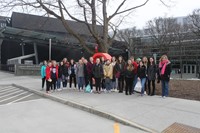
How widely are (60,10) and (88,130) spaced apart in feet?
43.4

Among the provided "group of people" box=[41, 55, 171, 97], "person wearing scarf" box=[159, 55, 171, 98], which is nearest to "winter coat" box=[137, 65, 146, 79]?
"group of people" box=[41, 55, 171, 97]

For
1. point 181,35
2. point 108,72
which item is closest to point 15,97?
point 108,72

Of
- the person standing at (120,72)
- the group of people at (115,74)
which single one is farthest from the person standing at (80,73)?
the person standing at (120,72)

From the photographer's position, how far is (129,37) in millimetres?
52344

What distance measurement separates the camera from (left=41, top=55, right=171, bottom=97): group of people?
11.9 meters

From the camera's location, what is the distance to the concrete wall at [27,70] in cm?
3262

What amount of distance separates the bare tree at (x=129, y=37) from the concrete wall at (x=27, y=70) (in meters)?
20.3

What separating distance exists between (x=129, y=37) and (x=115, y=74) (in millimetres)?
39891

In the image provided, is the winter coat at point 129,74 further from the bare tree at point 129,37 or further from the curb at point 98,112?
the bare tree at point 129,37

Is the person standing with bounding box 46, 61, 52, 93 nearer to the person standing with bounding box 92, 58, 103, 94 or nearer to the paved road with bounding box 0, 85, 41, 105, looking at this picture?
the paved road with bounding box 0, 85, 41, 105

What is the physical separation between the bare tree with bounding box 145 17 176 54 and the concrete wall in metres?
24.0

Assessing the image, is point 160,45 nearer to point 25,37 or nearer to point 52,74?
point 25,37

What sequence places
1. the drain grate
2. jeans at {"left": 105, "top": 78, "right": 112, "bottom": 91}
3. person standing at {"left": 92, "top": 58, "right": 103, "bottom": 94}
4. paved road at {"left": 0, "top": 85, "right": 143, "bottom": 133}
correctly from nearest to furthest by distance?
the drain grate
paved road at {"left": 0, "top": 85, "right": 143, "bottom": 133}
person standing at {"left": 92, "top": 58, "right": 103, "bottom": 94}
jeans at {"left": 105, "top": 78, "right": 112, "bottom": 91}

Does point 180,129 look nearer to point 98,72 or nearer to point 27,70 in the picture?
point 98,72
